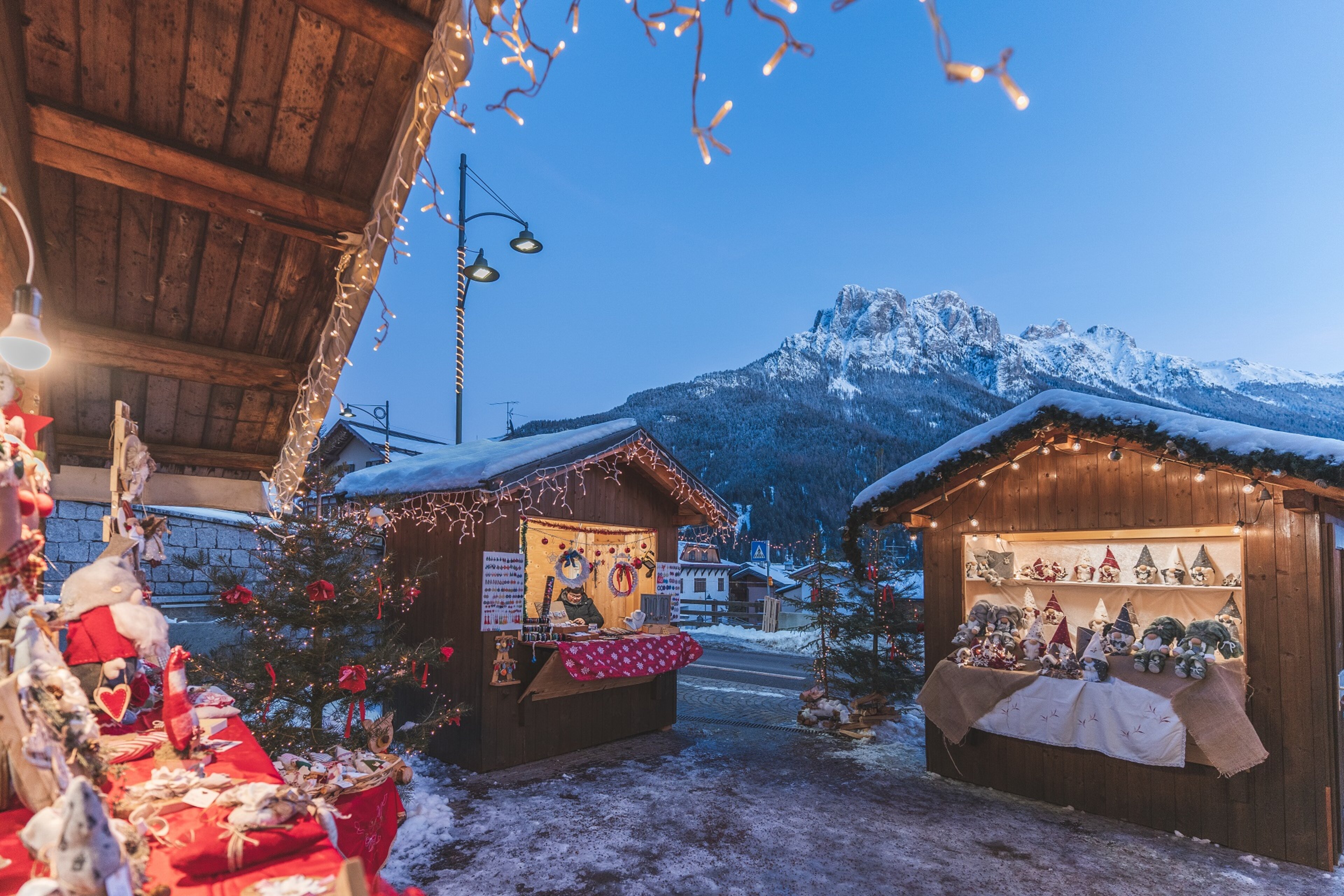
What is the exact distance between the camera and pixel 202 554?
5.75 metres

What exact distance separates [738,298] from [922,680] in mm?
186224

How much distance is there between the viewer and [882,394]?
63.5 metres

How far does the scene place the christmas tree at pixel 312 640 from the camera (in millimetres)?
5027

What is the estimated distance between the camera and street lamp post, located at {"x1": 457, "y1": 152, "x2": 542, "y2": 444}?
8156mm

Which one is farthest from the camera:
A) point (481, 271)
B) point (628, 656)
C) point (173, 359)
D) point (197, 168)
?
point (481, 271)

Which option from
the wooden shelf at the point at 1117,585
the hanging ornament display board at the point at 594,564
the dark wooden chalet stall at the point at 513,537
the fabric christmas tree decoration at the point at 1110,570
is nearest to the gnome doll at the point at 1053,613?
the wooden shelf at the point at 1117,585

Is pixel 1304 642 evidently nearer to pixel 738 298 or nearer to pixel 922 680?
pixel 922 680

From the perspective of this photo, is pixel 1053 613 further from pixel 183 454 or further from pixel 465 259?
pixel 465 259

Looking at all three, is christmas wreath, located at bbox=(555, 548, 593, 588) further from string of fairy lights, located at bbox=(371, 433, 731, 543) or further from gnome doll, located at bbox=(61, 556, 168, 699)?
gnome doll, located at bbox=(61, 556, 168, 699)

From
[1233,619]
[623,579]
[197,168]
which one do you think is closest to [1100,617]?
[1233,619]

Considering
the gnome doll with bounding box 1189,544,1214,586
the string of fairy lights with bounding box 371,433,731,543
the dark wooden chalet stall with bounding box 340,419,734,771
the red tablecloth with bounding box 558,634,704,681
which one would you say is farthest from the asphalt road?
the gnome doll with bounding box 1189,544,1214,586

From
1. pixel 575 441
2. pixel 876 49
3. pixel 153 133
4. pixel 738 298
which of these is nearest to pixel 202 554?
pixel 575 441

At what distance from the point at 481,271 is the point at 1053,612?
725 centimetres

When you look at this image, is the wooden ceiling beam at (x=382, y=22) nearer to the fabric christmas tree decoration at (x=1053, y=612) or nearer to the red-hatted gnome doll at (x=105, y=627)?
the red-hatted gnome doll at (x=105, y=627)
